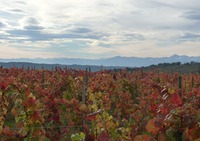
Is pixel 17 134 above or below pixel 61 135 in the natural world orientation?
above

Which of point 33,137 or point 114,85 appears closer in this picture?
point 33,137

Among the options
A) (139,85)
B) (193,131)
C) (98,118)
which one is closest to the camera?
(193,131)

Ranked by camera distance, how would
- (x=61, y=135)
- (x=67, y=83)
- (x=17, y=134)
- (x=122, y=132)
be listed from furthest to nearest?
(x=67, y=83), (x=61, y=135), (x=122, y=132), (x=17, y=134)

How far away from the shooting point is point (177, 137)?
340cm

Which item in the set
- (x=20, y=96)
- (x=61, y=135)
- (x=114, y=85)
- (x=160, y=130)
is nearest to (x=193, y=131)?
(x=160, y=130)

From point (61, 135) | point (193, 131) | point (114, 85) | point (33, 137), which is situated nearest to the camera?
point (193, 131)

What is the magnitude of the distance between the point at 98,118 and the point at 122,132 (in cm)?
51

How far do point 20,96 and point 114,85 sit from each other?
1109cm

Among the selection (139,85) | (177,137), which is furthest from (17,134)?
(139,85)

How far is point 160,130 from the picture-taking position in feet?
10.5

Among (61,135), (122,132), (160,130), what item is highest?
(160,130)

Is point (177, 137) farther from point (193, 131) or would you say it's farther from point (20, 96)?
point (20, 96)

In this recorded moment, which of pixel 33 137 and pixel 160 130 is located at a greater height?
pixel 160 130

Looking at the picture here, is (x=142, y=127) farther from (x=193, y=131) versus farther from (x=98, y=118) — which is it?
(x=193, y=131)
